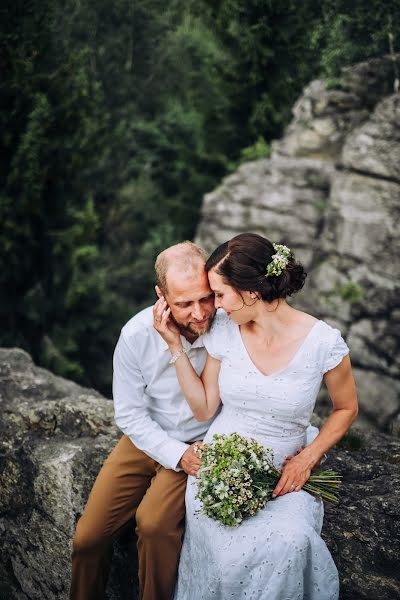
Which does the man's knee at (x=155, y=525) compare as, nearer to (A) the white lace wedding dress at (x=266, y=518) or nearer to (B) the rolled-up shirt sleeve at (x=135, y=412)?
(A) the white lace wedding dress at (x=266, y=518)

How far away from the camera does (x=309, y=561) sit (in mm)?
2566

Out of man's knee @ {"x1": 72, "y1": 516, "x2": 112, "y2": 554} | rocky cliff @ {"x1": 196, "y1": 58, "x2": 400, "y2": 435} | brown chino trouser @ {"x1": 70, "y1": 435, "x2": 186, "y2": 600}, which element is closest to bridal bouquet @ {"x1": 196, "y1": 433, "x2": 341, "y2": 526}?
brown chino trouser @ {"x1": 70, "y1": 435, "x2": 186, "y2": 600}

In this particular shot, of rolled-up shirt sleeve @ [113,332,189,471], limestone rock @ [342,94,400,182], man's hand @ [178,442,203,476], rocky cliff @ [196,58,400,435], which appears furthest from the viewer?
limestone rock @ [342,94,400,182]

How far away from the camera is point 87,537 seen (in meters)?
3.11

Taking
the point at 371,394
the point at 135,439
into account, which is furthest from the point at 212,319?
the point at 371,394

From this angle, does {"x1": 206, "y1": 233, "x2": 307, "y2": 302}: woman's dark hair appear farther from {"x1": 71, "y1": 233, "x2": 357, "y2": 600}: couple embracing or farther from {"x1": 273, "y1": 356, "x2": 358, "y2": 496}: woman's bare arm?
{"x1": 273, "y1": 356, "x2": 358, "y2": 496}: woman's bare arm

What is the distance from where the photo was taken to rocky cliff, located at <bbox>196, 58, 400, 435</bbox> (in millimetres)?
8945

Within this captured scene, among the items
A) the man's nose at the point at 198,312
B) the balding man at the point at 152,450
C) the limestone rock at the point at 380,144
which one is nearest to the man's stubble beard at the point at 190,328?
the balding man at the point at 152,450

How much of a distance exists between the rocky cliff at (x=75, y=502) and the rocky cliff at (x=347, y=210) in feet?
16.5

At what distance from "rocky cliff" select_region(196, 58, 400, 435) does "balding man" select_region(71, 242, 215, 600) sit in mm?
5949

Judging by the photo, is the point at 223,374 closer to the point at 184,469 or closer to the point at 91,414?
the point at 184,469

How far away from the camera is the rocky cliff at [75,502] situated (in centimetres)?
292

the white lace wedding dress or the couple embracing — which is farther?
the couple embracing

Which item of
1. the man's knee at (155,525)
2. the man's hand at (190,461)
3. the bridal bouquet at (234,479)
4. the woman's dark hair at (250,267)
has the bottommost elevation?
the man's knee at (155,525)
